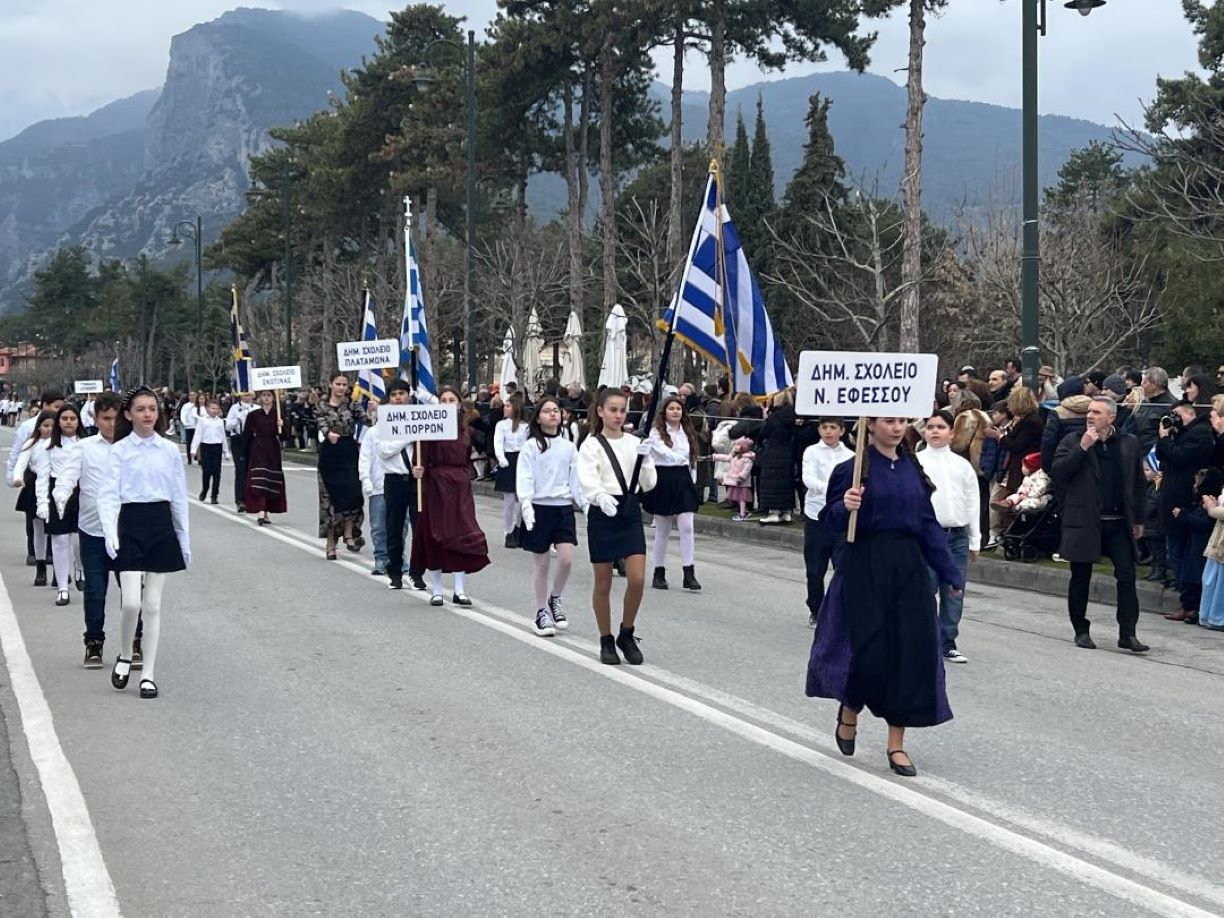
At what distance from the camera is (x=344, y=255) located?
238 feet

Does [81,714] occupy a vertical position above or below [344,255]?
below

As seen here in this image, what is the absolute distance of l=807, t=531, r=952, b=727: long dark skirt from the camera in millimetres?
6676

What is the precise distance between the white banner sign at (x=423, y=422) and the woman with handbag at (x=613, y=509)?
2.80m

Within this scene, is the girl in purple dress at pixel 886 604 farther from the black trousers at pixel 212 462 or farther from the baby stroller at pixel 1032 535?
the black trousers at pixel 212 462

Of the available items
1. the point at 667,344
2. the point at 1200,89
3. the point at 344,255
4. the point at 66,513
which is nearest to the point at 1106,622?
the point at 667,344

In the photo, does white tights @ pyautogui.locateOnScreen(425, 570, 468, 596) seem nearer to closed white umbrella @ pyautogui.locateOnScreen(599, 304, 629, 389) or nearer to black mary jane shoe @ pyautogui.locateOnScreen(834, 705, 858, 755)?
black mary jane shoe @ pyautogui.locateOnScreen(834, 705, 858, 755)

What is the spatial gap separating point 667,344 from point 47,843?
594cm

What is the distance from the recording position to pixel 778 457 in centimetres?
1798

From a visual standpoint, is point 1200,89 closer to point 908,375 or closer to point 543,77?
point 543,77

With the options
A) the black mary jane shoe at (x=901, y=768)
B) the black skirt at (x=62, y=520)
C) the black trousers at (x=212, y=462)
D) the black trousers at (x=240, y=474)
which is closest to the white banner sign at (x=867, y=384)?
the black mary jane shoe at (x=901, y=768)

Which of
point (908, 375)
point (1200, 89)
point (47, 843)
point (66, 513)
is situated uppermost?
point (1200, 89)

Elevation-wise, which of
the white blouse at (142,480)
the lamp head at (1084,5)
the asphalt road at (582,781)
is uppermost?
the lamp head at (1084,5)

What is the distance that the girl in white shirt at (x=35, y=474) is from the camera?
1308 centimetres

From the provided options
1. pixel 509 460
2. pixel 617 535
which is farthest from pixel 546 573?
pixel 509 460
